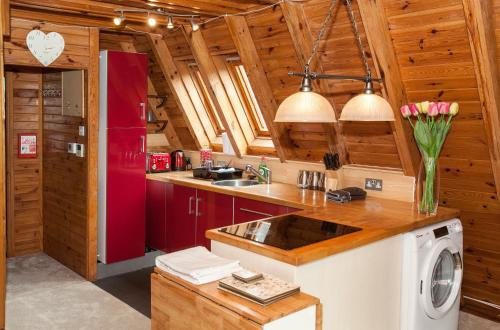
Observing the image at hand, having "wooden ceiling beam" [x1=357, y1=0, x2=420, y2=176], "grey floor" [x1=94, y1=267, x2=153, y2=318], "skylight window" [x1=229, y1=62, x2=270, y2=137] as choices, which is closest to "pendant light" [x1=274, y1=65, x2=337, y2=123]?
"wooden ceiling beam" [x1=357, y1=0, x2=420, y2=176]

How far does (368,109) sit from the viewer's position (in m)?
2.76

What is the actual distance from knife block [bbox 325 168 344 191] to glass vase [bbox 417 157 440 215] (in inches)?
33.4

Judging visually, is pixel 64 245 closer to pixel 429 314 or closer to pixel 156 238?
pixel 156 238

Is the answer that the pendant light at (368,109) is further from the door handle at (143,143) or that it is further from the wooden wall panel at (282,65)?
the door handle at (143,143)

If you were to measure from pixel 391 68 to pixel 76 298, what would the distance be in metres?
2.98

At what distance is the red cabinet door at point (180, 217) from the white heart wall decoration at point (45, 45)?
156 centimetres

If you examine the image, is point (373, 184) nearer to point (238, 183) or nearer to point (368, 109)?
point (238, 183)

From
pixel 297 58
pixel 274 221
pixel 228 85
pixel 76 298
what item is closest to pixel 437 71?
pixel 297 58

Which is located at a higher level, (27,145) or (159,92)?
(159,92)

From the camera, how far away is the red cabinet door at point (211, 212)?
441cm

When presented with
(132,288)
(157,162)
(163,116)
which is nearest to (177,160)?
(157,162)

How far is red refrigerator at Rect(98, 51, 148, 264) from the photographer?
4.62 metres

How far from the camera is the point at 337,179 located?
425 cm

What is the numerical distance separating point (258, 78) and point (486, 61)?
185 cm
